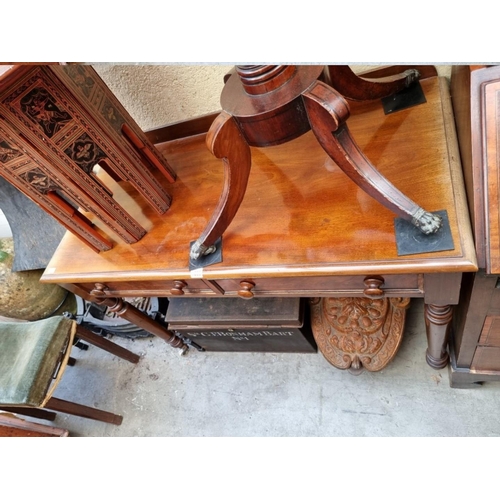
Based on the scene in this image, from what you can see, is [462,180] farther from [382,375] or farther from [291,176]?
[382,375]

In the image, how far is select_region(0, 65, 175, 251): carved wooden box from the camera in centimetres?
75

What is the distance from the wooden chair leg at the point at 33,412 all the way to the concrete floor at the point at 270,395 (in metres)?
Result: 0.09

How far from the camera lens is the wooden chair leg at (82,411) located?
1.35m

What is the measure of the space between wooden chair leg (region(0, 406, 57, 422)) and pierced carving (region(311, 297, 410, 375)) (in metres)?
1.09

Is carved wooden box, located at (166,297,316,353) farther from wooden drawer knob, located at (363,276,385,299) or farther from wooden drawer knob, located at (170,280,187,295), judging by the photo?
wooden drawer knob, located at (363,276,385,299)

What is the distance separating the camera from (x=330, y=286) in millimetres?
950

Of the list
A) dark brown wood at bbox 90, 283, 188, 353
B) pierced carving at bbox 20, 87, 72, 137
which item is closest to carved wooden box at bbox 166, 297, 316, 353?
dark brown wood at bbox 90, 283, 188, 353

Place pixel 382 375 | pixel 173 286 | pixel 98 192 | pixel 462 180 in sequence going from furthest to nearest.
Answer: pixel 382 375
pixel 173 286
pixel 98 192
pixel 462 180

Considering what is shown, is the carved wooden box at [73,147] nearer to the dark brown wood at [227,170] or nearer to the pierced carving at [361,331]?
the dark brown wood at [227,170]

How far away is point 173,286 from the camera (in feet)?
3.52
